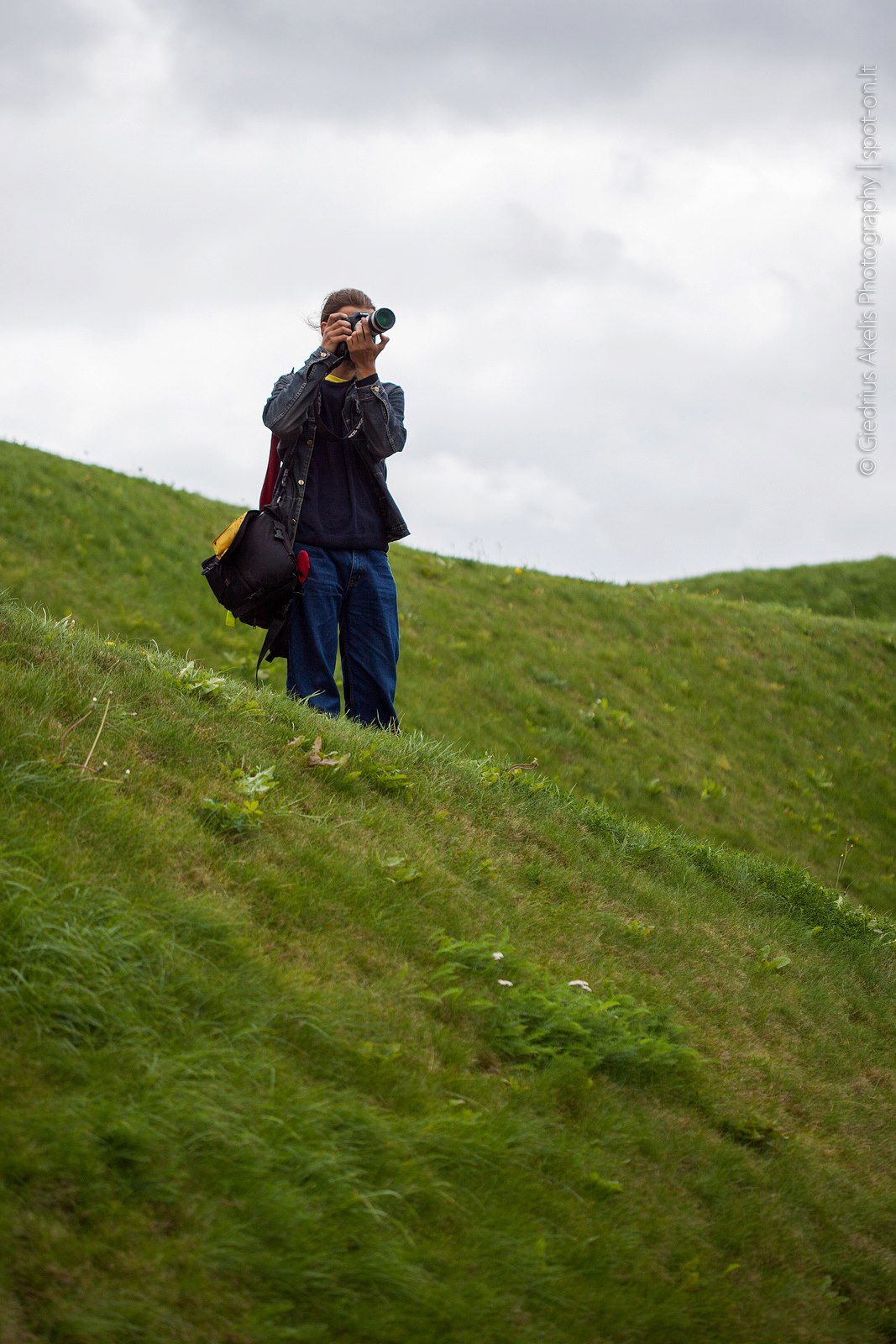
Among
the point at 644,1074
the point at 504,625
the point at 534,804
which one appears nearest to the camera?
the point at 644,1074

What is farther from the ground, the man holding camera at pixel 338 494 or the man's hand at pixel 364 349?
the man's hand at pixel 364 349

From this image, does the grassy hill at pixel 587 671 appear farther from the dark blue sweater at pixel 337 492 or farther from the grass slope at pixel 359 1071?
the grass slope at pixel 359 1071

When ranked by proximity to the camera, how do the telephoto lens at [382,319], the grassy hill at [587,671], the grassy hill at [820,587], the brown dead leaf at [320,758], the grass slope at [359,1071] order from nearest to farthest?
the grass slope at [359,1071]
the brown dead leaf at [320,758]
the telephoto lens at [382,319]
the grassy hill at [587,671]
the grassy hill at [820,587]

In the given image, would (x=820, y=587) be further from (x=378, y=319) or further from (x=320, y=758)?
(x=320, y=758)

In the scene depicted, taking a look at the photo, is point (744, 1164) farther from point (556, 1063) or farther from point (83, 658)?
point (83, 658)

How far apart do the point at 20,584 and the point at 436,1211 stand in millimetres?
11863

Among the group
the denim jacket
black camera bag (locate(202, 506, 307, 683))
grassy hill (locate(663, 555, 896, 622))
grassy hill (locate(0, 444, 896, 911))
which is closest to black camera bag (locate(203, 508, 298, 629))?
black camera bag (locate(202, 506, 307, 683))

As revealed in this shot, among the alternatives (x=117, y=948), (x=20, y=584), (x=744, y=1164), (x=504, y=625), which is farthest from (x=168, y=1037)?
(x=504, y=625)

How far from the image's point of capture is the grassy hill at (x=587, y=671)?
539 inches

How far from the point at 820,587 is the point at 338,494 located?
899 inches

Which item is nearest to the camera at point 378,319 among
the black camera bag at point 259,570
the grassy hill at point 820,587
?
the black camera bag at point 259,570

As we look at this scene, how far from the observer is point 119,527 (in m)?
15.2

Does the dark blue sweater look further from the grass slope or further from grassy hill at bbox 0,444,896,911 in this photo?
grassy hill at bbox 0,444,896,911

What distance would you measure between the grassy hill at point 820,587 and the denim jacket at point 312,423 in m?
19.7
